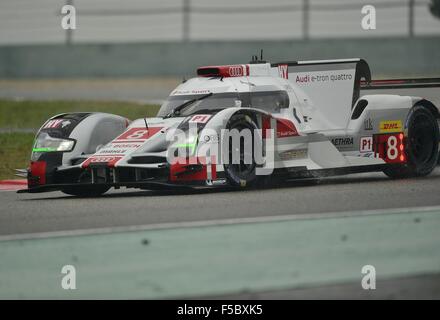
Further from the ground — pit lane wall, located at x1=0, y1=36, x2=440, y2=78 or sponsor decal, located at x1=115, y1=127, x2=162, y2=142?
pit lane wall, located at x1=0, y1=36, x2=440, y2=78

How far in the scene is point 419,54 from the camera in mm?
29859

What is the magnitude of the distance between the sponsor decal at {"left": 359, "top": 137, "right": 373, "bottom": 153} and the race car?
0.04 ft

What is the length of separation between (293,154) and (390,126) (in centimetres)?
157

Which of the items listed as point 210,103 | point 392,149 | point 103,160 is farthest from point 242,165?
point 392,149

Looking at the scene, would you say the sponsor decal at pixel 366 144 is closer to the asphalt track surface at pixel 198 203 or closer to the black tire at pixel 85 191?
the asphalt track surface at pixel 198 203

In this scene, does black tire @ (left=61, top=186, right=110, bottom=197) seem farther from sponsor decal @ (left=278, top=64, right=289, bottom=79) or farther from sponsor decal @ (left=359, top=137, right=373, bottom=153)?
sponsor decal @ (left=359, top=137, right=373, bottom=153)

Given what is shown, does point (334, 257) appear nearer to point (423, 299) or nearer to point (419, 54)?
point (423, 299)

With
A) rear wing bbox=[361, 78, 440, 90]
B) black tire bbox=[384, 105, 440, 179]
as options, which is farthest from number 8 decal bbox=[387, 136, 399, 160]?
rear wing bbox=[361, 78, 440, 90]

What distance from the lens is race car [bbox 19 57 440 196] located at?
1113 centimetres

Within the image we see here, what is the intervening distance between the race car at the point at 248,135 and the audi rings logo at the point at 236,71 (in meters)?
0.01

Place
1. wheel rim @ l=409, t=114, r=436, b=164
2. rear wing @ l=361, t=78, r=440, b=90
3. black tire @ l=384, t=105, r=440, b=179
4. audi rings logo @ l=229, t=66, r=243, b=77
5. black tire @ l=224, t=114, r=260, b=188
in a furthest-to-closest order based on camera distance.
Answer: rear wing @ l=361, t=78, r=440, b=90, wheel rim @ l=409, t=114, r=436, b=164, black tire @ l=384, t=105, r=440, b=179, audi rings logo @ l=229, t=66, r=243, b=77, black tire @ l=224, t=114, r=260, b=188

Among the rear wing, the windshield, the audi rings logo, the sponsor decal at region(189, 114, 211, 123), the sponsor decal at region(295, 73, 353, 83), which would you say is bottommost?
the sponsor decal at region(189, 114, 211, 123)

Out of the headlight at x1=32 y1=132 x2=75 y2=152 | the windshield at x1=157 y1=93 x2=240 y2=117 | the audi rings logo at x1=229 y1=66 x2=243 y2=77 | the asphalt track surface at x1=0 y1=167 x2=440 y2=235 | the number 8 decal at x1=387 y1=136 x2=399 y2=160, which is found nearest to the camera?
the asphalt track surface at x1=0 y1=167 x2=440 y2=235

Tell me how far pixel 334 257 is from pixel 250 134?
474 centimetres
